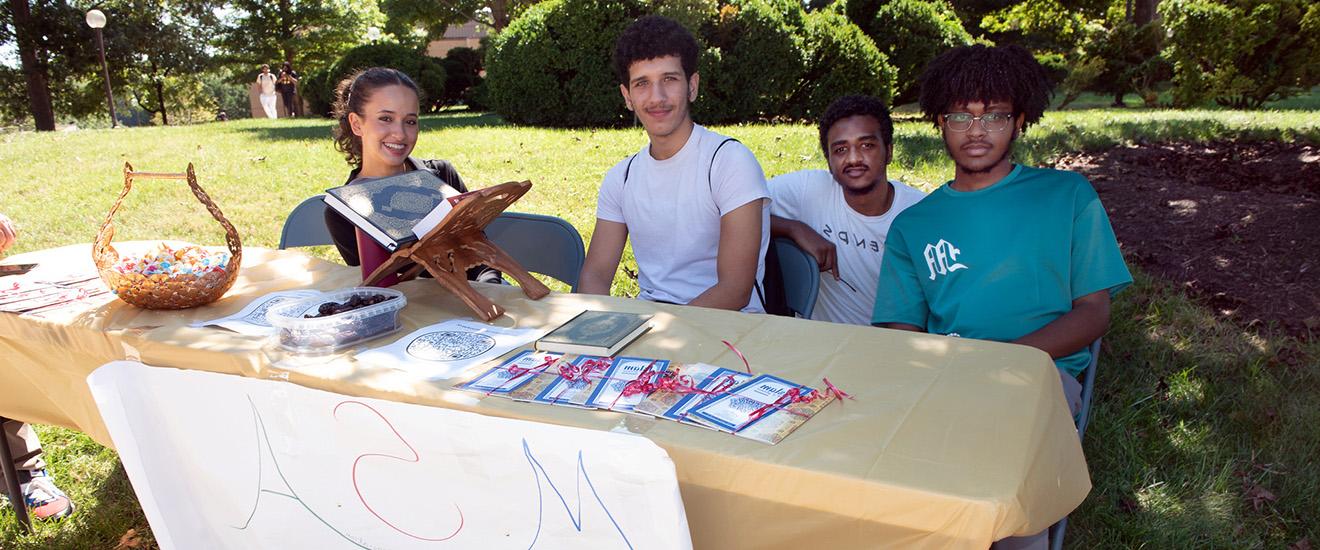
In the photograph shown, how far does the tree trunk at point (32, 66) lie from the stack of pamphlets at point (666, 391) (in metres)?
25.7

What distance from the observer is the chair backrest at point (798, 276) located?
2.99 meters

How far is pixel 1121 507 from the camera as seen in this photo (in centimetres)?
292

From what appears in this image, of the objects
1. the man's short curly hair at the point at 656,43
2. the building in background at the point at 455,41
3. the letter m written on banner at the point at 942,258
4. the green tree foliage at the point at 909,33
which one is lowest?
the letter m written on banner at the point at 942,258

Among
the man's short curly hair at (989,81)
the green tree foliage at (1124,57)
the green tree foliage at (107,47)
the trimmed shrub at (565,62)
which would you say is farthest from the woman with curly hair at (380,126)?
the green tree foliage at (107,47)

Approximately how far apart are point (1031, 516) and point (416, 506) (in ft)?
3.92

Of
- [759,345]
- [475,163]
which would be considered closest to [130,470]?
[759,345]

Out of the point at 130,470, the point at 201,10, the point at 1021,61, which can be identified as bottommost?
the point at 130,470

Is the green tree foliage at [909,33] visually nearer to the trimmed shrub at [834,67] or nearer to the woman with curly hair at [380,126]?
the trimmed shrub at [834,67]

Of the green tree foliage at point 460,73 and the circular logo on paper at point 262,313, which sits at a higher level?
the green tree foliage at point 460,73

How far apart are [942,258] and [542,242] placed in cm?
180

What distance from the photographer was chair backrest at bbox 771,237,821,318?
299cm

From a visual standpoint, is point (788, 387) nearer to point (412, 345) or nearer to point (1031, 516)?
point (1031, 516)

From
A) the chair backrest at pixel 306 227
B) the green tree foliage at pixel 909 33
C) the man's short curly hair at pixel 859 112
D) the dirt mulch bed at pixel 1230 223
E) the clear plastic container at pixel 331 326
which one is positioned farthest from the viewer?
the green tree foliage at pixel 909 33

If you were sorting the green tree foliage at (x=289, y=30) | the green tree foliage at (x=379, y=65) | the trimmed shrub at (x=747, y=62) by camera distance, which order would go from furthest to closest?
the green tree foliage at (x=289, y=30) < the green tree foliage at (x=379, y=65) < the trimmed shrub at (x=747, y=62)
